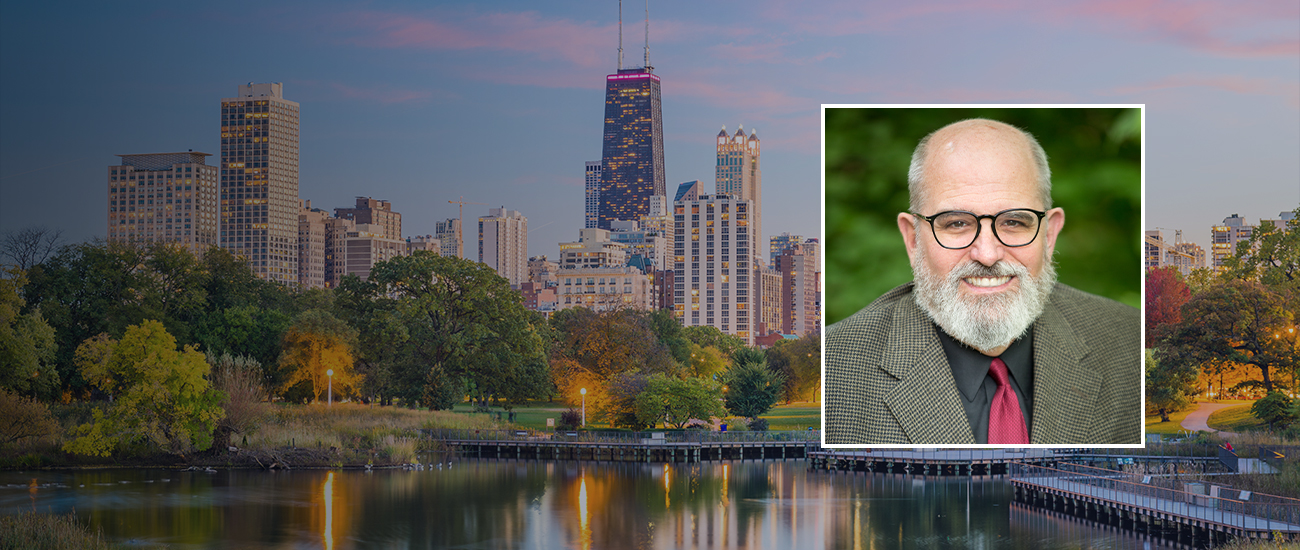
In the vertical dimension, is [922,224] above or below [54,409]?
above

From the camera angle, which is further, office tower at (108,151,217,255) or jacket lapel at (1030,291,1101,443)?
office tower at (108,151,217,255)

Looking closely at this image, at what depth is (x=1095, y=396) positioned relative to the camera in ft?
24.9

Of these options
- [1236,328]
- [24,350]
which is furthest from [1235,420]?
[24,350]

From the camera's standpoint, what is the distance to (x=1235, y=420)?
4009 cm

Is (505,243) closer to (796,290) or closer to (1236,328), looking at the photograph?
(796,290)

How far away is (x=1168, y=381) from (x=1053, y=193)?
116ft

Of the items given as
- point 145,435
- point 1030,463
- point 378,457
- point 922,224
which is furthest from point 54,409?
point 922,224

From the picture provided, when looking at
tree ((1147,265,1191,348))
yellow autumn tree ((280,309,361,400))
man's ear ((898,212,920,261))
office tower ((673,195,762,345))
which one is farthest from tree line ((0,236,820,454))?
office tower ((673,195,762,345))

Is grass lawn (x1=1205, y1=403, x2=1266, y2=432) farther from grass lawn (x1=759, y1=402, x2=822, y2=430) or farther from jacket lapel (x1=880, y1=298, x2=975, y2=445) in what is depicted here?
jacket lapel (x1=880, y1=298, x2=975, y2=445)

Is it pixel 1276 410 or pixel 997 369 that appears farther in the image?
pixel 1276 410

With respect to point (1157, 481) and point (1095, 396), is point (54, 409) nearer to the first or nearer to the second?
point (1157, 481)

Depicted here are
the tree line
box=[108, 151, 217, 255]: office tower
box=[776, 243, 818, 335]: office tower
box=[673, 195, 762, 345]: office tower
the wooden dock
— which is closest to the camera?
the wooden dock

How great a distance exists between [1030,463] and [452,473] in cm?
1900

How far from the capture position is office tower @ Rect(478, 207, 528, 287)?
408ft
